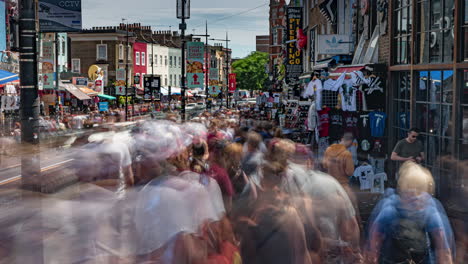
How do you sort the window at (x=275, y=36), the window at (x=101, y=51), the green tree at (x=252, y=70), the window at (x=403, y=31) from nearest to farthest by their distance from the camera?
the window at (x=403, y=31), the window at (x=101, y=51), the window at (x=275, y=36), the green tree at (x=252, y=70)

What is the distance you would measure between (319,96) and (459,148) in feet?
17.1

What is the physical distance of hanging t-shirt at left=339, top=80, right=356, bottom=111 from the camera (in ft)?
50.0

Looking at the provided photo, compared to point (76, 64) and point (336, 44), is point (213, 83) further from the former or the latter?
point (336, 44)

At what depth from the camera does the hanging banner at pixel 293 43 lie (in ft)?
116

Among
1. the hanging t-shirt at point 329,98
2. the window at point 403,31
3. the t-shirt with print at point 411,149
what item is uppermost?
the window at point 403,31

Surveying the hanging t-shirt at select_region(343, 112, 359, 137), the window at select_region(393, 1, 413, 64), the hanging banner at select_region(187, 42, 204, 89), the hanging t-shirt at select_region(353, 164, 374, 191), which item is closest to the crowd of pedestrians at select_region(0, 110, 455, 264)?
Answer: the hanging t-shirt at select_region(353, 164, 374, 191)

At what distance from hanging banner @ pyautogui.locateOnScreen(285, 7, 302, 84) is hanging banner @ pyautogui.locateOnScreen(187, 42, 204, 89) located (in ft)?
21.2

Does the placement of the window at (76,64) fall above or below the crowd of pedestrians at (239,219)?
above

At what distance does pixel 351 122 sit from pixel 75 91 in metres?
37.3

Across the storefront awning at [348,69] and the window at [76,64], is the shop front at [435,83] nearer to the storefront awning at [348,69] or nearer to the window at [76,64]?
the storefront awning at [348,69]

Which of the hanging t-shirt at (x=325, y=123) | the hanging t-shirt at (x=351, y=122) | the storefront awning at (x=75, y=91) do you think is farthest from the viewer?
the storefront awning at (x=75, y=91)

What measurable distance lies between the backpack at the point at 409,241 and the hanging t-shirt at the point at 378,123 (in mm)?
9390

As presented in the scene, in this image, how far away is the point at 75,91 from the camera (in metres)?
49.1

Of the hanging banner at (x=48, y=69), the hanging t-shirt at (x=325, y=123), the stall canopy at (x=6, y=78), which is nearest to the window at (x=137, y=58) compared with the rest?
the hanging banner at (x=48, y=69)
